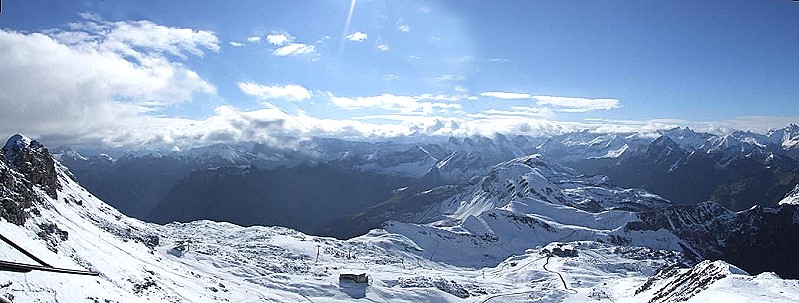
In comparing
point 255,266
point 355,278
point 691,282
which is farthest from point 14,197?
point 691,282

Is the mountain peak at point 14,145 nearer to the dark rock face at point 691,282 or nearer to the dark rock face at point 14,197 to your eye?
the dark rock face at point 14,197

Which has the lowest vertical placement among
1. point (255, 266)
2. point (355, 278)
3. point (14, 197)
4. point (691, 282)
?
point (691, 282)

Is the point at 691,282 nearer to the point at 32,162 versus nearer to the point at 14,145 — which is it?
the point at 32,162

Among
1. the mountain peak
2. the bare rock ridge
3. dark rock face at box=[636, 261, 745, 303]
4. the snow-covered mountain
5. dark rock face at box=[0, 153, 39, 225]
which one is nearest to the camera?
the snow-covered mountain

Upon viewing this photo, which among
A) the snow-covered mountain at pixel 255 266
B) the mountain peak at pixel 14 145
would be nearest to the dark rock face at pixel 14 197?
the snow-covered mountain at pixel 255 266

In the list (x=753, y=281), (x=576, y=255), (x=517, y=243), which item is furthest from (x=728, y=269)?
(x=517, y=243)

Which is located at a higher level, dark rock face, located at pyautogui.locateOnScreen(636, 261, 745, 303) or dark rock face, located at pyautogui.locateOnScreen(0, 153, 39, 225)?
dark rock face, located at pyautogui.locateOnScreen(0, 153, 39, 225)

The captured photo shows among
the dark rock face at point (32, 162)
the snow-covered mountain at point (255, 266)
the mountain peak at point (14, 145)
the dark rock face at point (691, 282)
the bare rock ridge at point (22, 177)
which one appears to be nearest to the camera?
the snow-covered mountain at point (255, 266)

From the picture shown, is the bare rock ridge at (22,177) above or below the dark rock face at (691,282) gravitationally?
above

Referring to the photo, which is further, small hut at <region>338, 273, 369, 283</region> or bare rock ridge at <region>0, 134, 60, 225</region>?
small hut at <region>338, 273, 369, 283</region>

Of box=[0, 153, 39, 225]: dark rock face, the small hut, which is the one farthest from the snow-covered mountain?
the small hut

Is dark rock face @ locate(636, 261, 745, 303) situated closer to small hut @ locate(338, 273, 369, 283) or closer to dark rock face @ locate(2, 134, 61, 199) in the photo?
small hut @ locate(338, 273, 369, 283)
